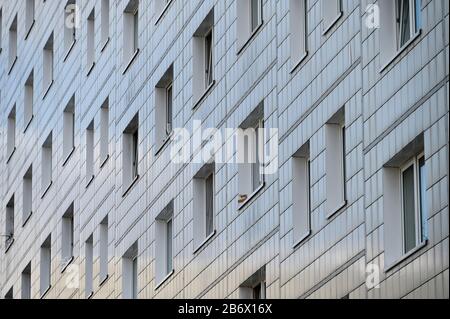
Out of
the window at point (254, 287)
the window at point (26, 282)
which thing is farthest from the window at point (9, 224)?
the window at point (254, 287)

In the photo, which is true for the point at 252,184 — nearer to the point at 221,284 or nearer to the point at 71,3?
the point at 221,284

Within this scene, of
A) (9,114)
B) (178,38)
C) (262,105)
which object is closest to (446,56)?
(262,105)

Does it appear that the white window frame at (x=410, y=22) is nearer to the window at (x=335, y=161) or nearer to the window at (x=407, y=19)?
the window at (x=407, y=19)

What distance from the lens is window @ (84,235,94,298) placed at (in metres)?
61.9

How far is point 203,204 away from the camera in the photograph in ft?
169

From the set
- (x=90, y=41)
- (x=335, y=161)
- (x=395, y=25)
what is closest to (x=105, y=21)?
(x=90, y=41)

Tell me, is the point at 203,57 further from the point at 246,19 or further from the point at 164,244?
the point at 164,244

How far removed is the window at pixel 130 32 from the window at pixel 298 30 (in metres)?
14.7

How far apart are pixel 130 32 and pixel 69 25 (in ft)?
29.0

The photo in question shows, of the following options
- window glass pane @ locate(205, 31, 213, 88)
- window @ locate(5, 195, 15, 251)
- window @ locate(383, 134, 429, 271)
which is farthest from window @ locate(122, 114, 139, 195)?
window @ locate(383, 134, 429, 271)

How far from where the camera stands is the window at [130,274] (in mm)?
57438

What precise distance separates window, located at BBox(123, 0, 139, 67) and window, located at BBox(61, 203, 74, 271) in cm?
761

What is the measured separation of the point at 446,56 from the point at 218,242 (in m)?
13.4
